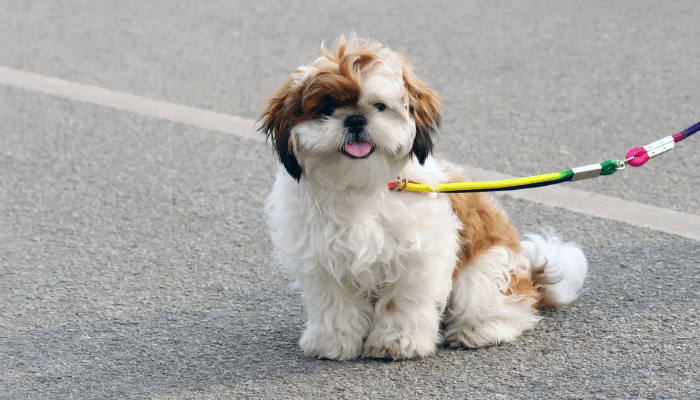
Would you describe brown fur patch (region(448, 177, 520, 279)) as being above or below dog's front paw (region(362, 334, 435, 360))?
above

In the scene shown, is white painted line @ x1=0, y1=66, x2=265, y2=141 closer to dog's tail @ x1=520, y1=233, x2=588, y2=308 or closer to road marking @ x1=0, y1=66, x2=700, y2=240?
road marking @ x1=0, y1=66, x2=700, y2=240

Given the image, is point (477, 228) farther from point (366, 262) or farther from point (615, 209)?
point (615, 209)

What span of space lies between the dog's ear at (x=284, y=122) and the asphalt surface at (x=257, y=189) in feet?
2.74

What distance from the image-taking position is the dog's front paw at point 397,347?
10.2 feet

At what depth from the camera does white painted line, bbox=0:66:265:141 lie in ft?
19.9

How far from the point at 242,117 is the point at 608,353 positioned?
3821mm

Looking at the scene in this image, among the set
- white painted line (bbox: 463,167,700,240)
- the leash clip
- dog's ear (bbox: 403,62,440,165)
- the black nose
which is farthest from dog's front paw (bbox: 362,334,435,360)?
white painted line (bbox: 463,167,700,240)

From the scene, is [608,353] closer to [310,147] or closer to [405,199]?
[405,199]

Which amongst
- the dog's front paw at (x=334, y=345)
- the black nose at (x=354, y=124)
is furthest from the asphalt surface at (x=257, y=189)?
the black nose at (x=354, y=124)

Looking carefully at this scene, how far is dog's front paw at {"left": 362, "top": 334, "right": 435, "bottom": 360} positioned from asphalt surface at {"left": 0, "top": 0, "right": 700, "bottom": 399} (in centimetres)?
6

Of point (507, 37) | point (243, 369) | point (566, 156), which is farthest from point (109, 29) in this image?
point (243, 369)

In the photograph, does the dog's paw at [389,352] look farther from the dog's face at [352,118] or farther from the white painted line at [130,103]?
the white painted line at [130,103]

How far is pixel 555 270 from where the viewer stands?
11.1 ft

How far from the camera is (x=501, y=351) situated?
318 centimetres
